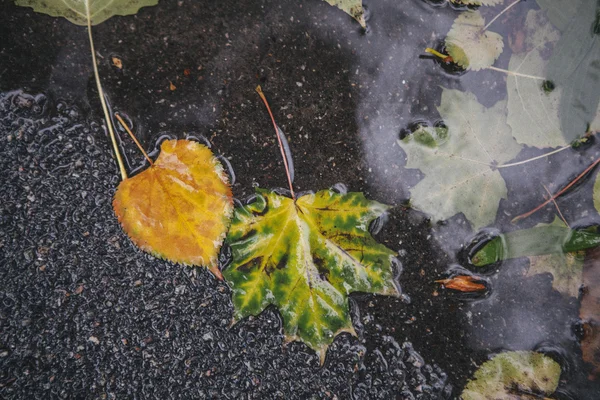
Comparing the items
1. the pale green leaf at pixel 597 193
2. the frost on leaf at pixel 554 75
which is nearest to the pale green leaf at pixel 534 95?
the frost on leaf at pixel 554 75

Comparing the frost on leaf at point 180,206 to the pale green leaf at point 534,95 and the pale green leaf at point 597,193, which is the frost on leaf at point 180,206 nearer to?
the pale green leaf at point 534,95

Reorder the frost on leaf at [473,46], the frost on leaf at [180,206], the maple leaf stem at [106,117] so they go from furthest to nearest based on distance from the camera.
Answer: the frost on leaf at [473,46], the maple leaf stem at [106,117], the frost on leaf at [180,206]

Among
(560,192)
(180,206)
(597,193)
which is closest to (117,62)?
(180,206)

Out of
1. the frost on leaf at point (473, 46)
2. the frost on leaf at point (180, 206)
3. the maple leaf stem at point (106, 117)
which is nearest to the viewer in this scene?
the frost on leaf at point (180, 206)

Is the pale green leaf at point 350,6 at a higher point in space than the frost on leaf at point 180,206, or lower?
higher

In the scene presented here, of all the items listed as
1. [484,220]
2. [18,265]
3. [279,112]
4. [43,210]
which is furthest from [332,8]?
[18,265]

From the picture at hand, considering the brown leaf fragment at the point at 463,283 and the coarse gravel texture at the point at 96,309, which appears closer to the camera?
the coarse gravel texture at the point at 96,309
